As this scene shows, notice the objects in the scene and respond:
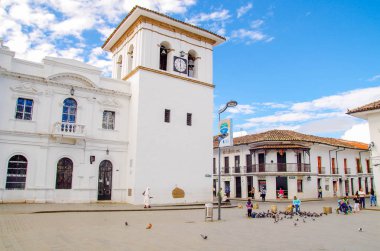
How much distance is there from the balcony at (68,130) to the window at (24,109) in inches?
65.3

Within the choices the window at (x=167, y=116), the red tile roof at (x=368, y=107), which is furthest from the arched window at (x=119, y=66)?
the red tile roof at (x=368, y=107)

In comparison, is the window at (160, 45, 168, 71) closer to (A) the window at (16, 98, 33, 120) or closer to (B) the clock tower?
(B) the clock tower

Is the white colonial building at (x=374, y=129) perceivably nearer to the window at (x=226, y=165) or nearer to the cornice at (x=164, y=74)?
the cornice at (x=164, y=74)

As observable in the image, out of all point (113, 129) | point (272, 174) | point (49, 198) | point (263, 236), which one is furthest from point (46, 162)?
point (272, 174)

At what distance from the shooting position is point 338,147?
39281 millimetres

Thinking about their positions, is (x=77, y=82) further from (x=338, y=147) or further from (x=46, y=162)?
(x=338, y=147)

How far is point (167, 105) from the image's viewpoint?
2328 centimetres

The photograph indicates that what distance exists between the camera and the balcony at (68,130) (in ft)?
63.6

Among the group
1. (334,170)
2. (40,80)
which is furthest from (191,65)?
(334,170)

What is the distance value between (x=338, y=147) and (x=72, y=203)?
104 ft

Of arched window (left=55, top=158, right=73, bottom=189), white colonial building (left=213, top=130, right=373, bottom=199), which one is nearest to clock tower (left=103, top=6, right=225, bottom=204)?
arched window (left=55, top=158, right=73, bottom=189)

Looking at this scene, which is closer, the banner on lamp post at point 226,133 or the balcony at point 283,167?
the banner on lamp post at point 226,133

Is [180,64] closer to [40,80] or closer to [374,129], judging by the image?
[40,80]

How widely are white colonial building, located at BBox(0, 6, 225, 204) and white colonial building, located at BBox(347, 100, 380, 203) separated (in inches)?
432
